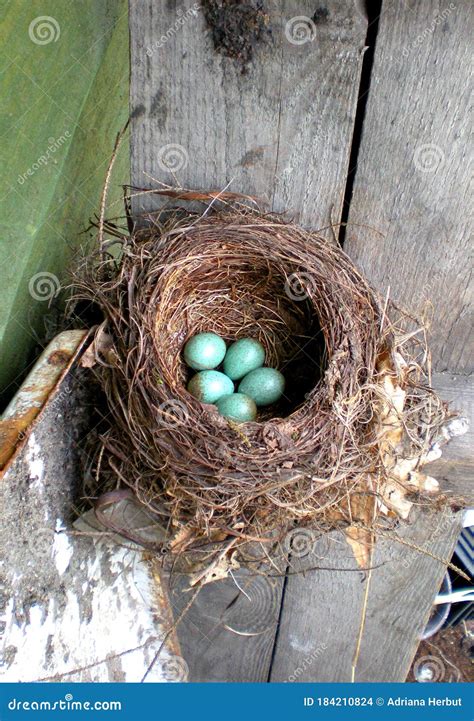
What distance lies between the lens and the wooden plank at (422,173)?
3.85 feet

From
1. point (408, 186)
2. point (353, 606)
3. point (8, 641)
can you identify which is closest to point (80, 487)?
point (8, 641)

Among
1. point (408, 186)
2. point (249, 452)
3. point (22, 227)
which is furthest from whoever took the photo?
point (22, 227)

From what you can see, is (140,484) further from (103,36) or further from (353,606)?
(103,36)

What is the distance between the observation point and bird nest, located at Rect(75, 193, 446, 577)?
3.84 ft

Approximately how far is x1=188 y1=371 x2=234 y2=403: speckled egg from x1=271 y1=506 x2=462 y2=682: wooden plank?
1.49 feet

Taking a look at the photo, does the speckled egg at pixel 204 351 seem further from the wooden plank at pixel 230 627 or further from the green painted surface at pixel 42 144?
the wooden plank at pixel 230 627

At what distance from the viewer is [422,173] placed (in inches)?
50.8

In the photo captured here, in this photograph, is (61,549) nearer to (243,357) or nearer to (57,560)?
(57,560)

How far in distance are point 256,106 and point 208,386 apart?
58 centimetres

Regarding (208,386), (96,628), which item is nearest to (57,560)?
(96,628)

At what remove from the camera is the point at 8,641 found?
1.17 meters

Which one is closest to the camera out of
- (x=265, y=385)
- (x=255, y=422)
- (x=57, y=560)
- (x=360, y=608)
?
(x=255, y=422)

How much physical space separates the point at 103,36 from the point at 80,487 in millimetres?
1215

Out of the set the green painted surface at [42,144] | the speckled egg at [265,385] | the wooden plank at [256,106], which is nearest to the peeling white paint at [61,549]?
the green painted surface at [42,144]
